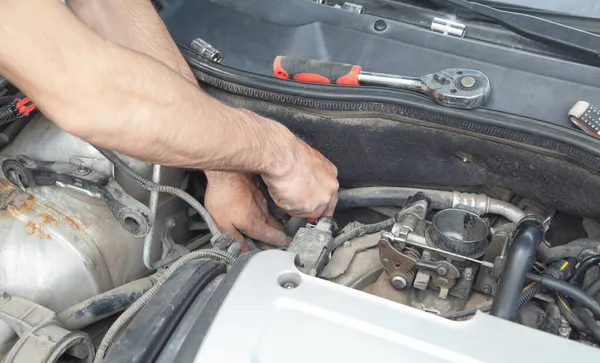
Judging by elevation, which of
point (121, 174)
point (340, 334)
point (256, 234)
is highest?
point (340, 334)

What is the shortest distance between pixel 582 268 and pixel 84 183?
90cm

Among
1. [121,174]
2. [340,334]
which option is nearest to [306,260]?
[340,334]

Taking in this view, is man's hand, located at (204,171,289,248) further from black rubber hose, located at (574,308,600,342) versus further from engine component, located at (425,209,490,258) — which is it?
black rubber hose, located at (574,308,600,342)

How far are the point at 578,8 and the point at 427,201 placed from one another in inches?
18.6

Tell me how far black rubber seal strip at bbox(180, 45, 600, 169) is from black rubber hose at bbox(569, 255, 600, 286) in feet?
0.49

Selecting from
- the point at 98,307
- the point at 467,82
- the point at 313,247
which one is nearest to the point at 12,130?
the point at 98,307

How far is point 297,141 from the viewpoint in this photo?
112 centimetres

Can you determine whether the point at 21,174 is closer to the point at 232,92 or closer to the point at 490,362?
the point at 232,92

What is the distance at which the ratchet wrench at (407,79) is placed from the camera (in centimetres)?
96

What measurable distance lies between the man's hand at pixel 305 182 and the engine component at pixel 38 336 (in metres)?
0.45

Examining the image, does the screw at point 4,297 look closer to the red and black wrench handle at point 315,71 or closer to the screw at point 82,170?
the screw at point 82,170

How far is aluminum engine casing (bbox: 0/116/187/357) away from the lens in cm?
103

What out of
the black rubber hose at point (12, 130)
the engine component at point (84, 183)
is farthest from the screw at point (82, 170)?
the black rubber hose at point (12, 130)

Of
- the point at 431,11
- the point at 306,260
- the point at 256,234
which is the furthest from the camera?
the point at 256,234
